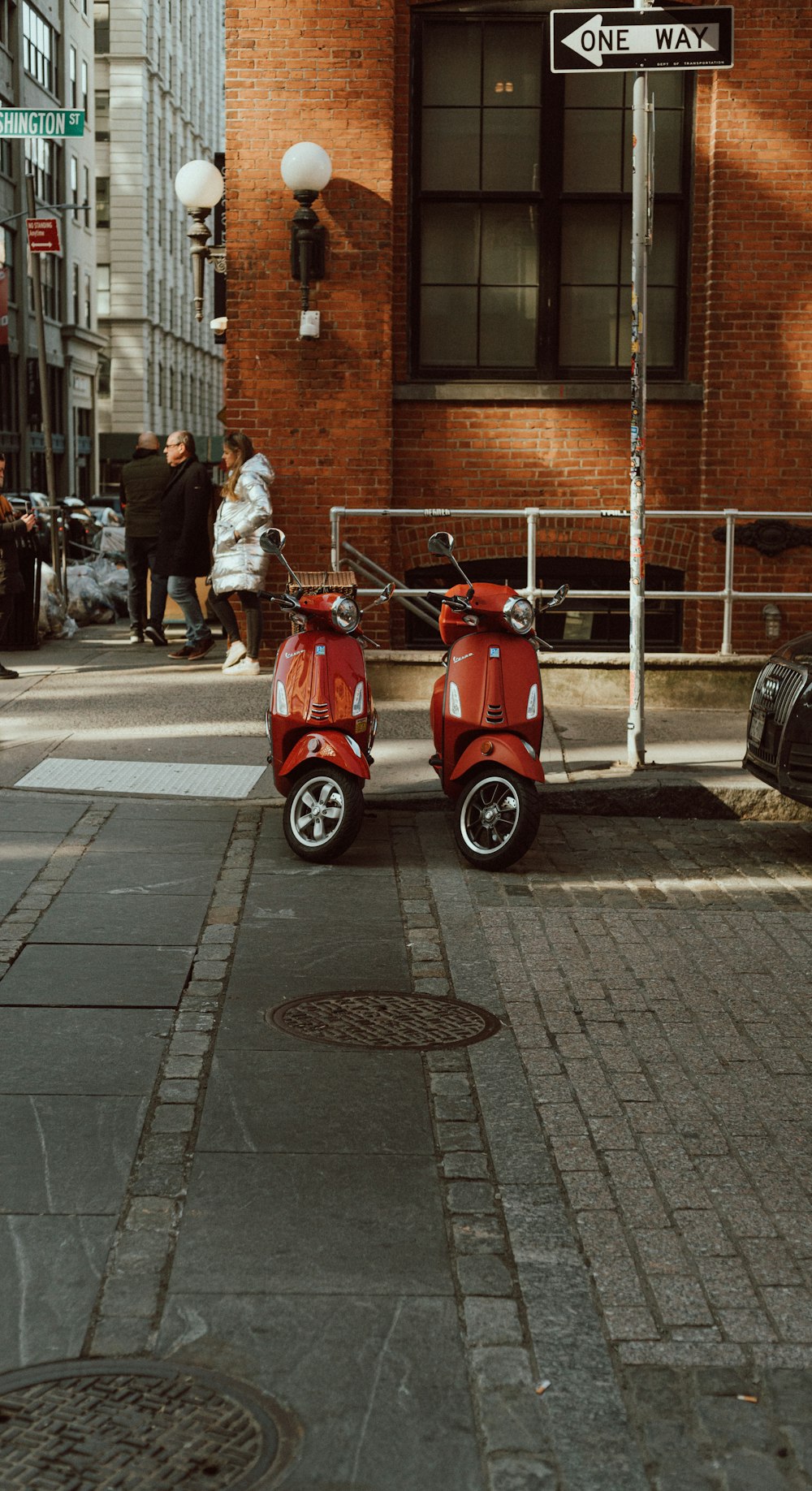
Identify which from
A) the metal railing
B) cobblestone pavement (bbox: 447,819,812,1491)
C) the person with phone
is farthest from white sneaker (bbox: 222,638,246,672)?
cobblestone pavement (bbox: 447,819,812,1491)

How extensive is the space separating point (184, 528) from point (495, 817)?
306 inches

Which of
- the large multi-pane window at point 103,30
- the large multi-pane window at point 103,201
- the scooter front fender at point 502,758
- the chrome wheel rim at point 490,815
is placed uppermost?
the large multi-pane window at point 103,30

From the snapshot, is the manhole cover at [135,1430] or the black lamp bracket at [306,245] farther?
the black lamp bracket at [306,245]

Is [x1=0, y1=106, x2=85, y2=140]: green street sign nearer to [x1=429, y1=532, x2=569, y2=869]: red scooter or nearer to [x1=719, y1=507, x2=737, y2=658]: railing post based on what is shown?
[x1=719, y1=507, x2=737, y2=658]: railing post

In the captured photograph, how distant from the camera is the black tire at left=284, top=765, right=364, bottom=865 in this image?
7.98m

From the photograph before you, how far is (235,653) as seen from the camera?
1346 cm

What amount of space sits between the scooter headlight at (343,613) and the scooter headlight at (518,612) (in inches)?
27.4

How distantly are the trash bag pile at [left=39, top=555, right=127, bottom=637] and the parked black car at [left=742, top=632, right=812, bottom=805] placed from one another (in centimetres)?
957

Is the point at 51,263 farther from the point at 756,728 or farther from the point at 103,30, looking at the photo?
the point at 756,728

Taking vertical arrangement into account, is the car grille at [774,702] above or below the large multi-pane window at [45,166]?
below

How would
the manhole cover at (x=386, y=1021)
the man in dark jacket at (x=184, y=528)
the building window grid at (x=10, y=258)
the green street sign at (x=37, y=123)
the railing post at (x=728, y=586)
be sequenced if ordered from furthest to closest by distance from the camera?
the building window grid at (x=10, y=258) < the man in dark jacket at (x=184, y=528) < the green street sign at (x=37, y=123) < the railing post at (x=728, y=586) < the manhole cover at (x=386, y=1021)

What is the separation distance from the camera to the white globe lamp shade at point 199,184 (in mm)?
16031

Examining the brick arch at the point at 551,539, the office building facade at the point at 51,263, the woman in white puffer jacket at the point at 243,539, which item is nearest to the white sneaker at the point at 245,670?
the woman in white puffer jacket at the point at 243,539

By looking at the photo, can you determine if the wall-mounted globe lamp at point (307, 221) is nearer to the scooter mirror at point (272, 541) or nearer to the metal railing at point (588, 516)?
the metal railing at point (588, 516)
